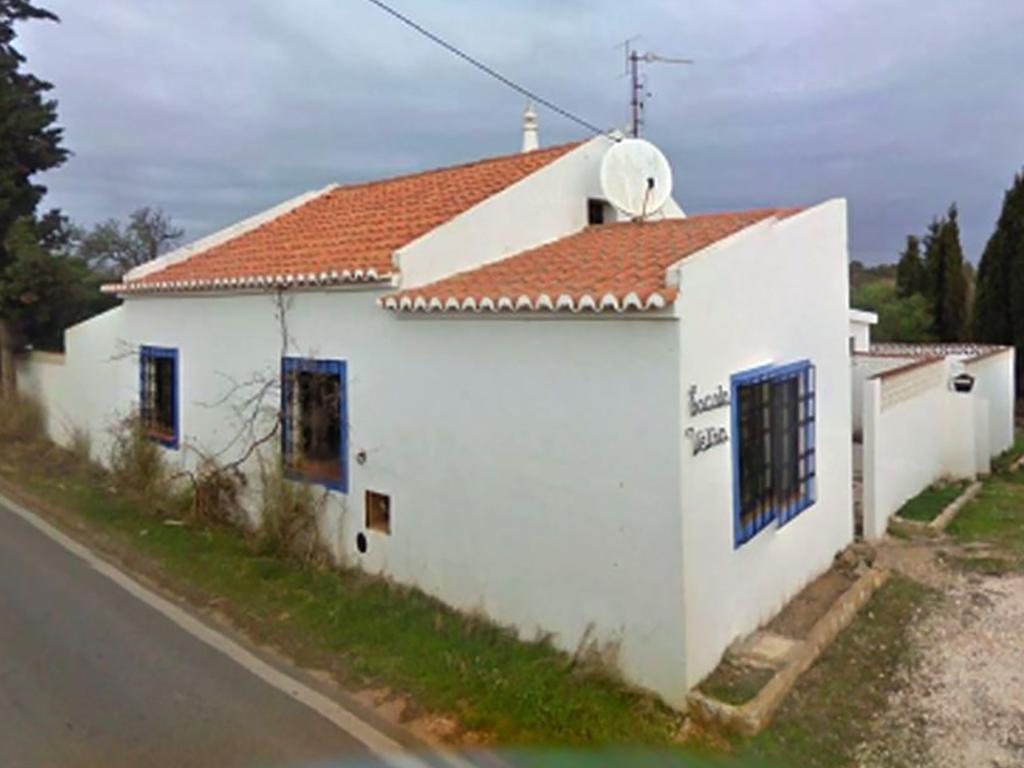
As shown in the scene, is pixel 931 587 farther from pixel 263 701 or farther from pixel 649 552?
pixel 263 701

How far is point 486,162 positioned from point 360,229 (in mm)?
2366

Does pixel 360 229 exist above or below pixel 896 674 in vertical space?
above

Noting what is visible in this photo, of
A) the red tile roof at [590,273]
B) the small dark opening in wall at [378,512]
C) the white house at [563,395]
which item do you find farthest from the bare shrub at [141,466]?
the red tile roof at [590,273]

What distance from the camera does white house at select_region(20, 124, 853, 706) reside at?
19.3 feet

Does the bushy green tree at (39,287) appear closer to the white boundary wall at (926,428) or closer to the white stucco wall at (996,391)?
the white boundary wall at (926,428)

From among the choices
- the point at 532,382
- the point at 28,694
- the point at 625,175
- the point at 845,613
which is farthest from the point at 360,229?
the point at 845,613

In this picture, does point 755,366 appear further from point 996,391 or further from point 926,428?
point 996,391

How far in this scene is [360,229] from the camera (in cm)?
1034

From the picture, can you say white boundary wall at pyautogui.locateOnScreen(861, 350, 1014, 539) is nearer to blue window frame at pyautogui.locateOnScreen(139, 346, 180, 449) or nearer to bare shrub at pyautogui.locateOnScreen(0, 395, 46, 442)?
blue window frame at pyautogui.locateOnScreen(139, 346, 180, 449)

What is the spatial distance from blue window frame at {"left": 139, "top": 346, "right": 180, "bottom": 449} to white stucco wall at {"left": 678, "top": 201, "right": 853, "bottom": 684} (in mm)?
8735

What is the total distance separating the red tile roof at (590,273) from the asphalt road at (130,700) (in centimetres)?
361

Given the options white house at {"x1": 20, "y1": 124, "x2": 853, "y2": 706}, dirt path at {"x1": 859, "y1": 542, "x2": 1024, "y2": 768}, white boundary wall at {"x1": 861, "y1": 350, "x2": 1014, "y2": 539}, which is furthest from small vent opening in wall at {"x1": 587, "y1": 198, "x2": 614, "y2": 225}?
dirt path at {"x1": 859, "y1": 542, "x2": 1024, "y2": 768}

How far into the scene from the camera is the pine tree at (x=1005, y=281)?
2216 centimetres

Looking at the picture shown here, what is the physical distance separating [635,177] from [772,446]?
4374mm
